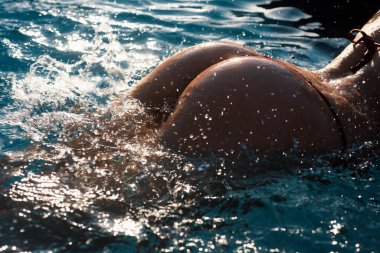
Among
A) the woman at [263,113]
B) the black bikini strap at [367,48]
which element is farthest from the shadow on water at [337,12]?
the woman at [263,113]

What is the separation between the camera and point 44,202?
2.31 metres

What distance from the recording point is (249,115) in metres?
2.49

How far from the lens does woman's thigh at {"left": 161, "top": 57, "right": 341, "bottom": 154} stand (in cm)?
248

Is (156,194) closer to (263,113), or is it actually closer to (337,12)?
(263,113)

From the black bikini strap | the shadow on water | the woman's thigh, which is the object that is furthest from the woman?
the shadow on water

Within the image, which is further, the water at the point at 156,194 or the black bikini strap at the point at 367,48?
the black bikini strap at the point at 367,48

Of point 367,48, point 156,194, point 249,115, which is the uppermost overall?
point 367,48

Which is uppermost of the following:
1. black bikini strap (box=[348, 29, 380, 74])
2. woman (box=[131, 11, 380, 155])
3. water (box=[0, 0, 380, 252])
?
black bikini strap (box=[348, 29, 380, 74])

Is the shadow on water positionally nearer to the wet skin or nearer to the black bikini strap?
the black bikini strap

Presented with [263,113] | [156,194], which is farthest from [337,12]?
[156,194]

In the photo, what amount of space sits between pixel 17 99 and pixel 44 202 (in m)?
2.16

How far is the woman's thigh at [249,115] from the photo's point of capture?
2.48 metres

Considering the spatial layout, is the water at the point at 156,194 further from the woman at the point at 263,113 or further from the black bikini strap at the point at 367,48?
the black bikini strap at the point at 367,48

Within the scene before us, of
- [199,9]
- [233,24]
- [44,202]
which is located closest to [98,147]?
[44,202]
